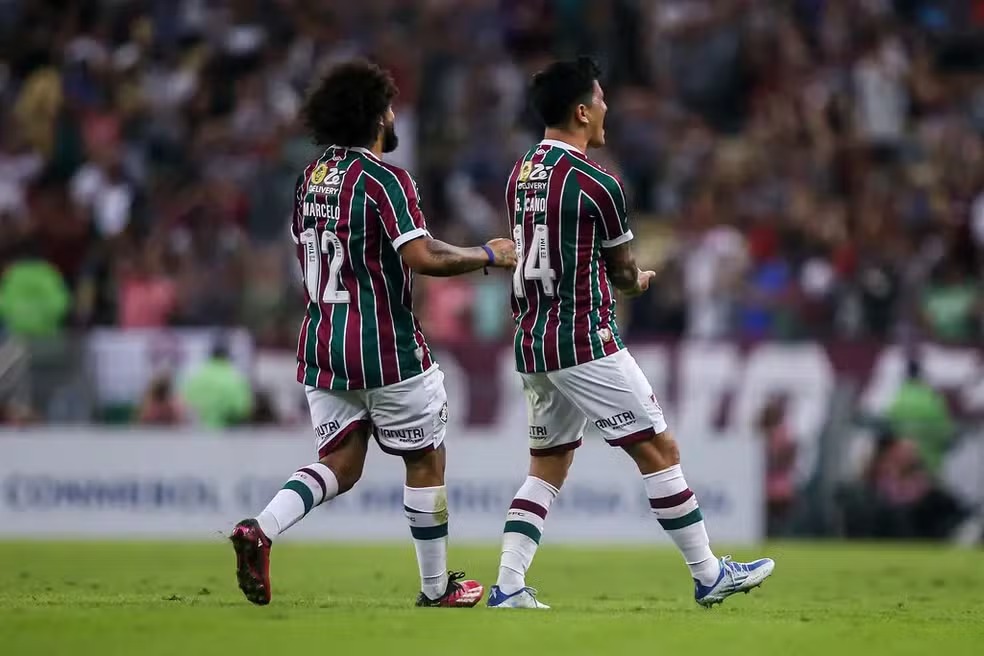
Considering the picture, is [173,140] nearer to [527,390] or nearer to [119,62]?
[119,62]

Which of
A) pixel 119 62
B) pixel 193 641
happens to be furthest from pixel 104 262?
pixel 193 641

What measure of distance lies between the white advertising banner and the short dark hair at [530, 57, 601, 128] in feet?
26.9

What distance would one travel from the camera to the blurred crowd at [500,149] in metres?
18.1

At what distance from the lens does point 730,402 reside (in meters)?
17.4

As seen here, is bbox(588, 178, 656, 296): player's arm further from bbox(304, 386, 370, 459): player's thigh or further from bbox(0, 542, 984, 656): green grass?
bbox(0, 542, 984, 656): green grass

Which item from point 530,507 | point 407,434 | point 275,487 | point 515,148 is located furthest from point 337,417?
point 515,148

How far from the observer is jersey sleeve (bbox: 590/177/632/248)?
8.29m

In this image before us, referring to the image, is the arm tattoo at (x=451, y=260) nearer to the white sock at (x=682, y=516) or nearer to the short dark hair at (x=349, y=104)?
the short dark hair at (x=349, y=104)

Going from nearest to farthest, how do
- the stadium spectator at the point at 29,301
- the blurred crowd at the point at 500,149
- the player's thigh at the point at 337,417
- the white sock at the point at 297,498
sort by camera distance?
1. the white sock at the point at 297,498
2. the player's thigh at the point at 337,417
3. the stadium spectator at the point at 29,301
4. the blurred crowd at the point at 500,149

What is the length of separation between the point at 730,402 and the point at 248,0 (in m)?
8.89

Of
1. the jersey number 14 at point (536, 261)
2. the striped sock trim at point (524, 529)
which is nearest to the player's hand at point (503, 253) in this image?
the jersey number 14 at point (536, 261)

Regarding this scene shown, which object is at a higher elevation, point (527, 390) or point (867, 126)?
point (867, 126)

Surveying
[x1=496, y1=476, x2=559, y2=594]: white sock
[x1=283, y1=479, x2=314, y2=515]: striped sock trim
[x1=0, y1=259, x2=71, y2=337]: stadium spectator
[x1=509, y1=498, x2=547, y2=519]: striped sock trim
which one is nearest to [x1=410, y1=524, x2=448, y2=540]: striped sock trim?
[x1=496, y1=476, x2=559, y2=594]: white sock

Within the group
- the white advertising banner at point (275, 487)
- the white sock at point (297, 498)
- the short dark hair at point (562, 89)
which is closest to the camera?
the white sock at point (297, 498)
